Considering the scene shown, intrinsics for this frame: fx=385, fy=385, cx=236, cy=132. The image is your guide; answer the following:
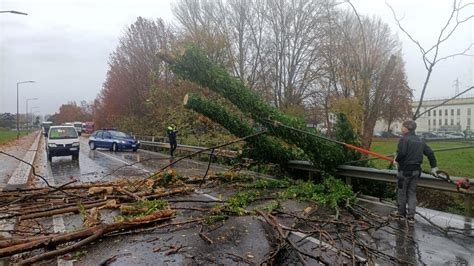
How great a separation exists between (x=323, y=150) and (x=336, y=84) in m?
24.2

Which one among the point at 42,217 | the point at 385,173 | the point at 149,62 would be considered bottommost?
the point at 42,217

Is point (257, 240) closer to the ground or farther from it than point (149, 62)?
closer to the ground

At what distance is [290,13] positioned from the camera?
116 ft

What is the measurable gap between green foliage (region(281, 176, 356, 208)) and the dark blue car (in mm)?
21912

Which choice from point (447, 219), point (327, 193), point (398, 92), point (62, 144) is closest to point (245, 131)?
point (327, 193)

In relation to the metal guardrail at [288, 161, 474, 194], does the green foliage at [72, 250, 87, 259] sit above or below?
below

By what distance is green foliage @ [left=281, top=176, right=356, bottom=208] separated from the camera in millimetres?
8695

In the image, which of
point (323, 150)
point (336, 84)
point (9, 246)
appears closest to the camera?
point (9, 246)

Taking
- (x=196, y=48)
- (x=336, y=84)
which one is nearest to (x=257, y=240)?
(x=196, y=48)

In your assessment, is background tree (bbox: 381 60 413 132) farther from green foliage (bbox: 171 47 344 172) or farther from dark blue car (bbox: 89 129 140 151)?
dark blue car (bbox: 89 129 140 151)

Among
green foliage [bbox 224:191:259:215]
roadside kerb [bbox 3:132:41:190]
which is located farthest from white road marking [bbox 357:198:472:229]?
roadside kerb [bbox 3:132:41:190]

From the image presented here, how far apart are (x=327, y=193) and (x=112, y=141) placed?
2333 centimetres

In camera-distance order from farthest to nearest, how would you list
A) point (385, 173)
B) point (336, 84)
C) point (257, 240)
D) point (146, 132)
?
point (146, 132) → point (336, 84) → point (385, 173) → point (257, 240)

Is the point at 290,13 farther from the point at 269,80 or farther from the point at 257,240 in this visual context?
the point at 257,240
